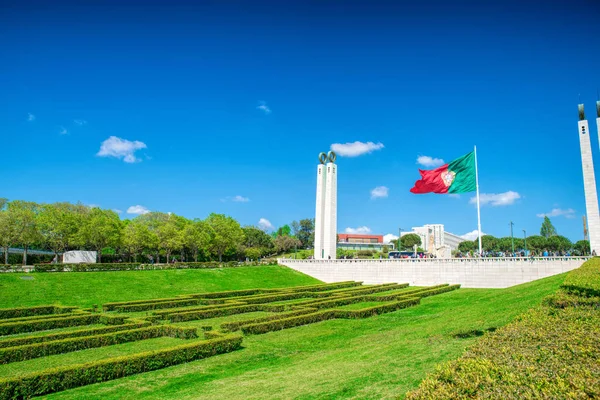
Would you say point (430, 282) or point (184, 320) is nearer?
point (184, 320)

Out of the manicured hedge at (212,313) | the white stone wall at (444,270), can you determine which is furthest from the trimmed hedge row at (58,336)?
the white stone wall at (444,270)

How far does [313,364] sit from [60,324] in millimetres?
13464

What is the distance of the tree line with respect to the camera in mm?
46562

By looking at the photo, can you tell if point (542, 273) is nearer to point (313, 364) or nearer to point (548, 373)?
point (313, 364)

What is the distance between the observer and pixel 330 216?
5234cm

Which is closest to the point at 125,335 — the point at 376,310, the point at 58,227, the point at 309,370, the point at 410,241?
the point at 309,370

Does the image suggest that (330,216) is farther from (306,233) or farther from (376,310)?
(306,233)

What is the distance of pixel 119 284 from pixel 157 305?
836 cm

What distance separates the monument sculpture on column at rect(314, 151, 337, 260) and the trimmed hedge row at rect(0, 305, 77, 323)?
107 feet

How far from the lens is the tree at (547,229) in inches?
3304

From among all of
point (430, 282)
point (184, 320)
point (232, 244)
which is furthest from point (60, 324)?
point (232, 244)

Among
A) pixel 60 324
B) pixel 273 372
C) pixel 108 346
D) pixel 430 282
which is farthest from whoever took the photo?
pixel 430 282

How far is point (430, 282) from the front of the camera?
3906 cm

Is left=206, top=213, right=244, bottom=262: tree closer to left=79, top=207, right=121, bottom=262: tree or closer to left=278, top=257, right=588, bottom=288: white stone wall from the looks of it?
left=79, top=207, right=121, bottom=262: tree
